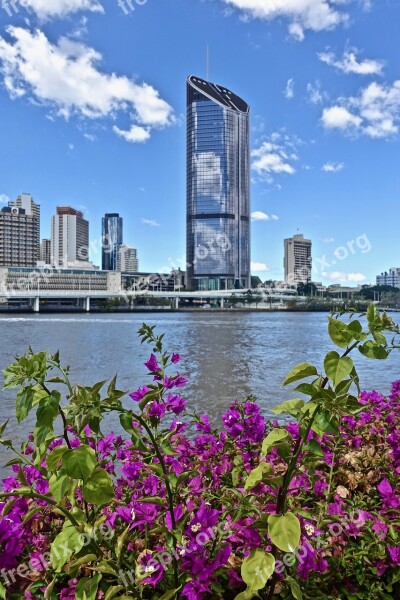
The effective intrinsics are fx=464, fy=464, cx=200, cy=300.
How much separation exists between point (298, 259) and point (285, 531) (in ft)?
511

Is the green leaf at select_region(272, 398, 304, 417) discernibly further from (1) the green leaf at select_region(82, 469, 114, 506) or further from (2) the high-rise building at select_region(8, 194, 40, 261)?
(2) the high-rise building at select_region(8, 194, 40, 261)

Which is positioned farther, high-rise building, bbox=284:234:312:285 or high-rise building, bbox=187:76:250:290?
high-rise building, bbox=284:234:312:285

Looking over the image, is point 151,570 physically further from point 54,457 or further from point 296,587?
point 54,457

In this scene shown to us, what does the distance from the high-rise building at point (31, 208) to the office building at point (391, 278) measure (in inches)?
4533

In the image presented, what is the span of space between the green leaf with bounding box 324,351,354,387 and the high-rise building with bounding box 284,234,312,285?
145176mm

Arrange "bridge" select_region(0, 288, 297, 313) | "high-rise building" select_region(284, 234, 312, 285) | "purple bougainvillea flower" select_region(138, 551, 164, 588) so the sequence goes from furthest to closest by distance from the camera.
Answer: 1. "high-rise building" select_region(284, 234, 312, 285)
2. "bridge" select_region(0, 288, 297, 313)
3. "purple bougainvillea flower" select_region(138, 551, 164, 588)

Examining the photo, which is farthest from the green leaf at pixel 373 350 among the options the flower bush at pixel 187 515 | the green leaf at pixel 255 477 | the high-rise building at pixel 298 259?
the high-rise building at pixel 298 259

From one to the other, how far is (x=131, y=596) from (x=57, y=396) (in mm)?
616

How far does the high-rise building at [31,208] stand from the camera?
131m

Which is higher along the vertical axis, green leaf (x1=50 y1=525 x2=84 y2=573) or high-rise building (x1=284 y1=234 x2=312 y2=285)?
high-rise building (x1=284 y1=234 x2=312 y2=285)

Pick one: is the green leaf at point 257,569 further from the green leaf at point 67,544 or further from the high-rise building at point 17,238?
the high-rise building at point 17,238

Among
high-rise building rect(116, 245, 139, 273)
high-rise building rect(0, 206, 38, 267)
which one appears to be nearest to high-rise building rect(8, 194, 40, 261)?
high-rise building rect(0, 206, 38, 267)

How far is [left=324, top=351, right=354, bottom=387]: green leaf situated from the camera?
0.95 metres

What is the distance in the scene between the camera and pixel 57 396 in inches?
39.3
